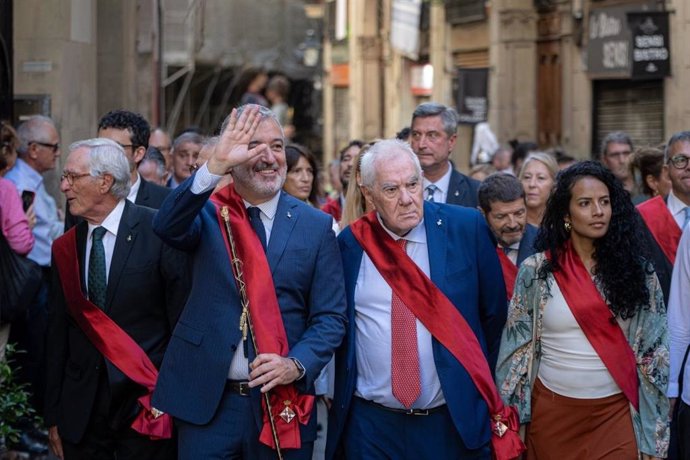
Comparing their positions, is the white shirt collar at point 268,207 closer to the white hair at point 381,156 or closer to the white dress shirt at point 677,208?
the white hair at point 381,156

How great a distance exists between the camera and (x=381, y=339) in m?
5.62

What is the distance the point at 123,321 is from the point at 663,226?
3146mm

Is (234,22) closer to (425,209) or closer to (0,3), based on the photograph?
(0,3)

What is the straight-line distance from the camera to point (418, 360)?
5578 mm

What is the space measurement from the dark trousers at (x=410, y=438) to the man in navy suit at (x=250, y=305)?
259mm

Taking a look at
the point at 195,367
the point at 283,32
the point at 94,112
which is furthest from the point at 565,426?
the point at 283,32

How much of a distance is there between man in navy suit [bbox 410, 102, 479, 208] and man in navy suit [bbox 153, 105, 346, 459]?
2782 millimetres

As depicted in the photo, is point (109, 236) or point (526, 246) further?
point (526, 246)

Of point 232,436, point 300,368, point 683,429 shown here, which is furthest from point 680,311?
point 232,436

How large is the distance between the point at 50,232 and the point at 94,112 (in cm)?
328

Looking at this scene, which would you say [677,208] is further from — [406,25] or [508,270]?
[406,25]

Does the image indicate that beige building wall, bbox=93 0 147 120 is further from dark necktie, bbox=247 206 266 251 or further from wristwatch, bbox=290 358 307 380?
wristwatch, bbox=290 358 307 380

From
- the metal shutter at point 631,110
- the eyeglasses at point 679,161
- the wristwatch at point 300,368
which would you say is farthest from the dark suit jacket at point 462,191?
the metal shutter at point 631,110

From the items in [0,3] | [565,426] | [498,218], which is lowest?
[565,426]
